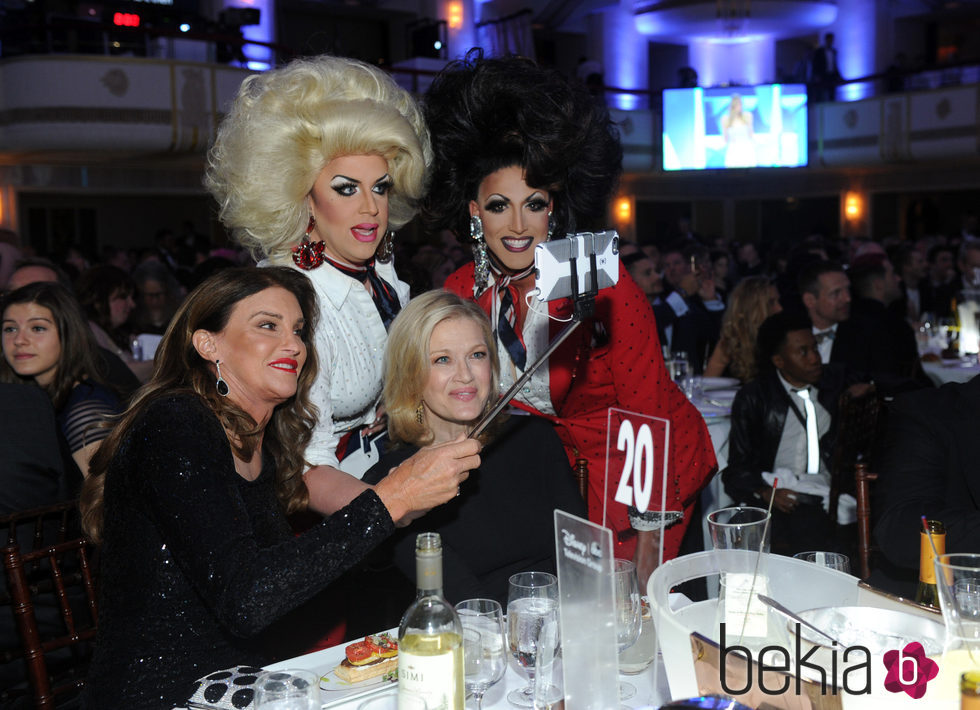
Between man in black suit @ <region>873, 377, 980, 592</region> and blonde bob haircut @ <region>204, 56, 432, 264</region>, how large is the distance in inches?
51.9

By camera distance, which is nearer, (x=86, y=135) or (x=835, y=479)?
(x=835, y=479)

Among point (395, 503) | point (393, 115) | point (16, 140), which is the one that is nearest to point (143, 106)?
point (16, 140)

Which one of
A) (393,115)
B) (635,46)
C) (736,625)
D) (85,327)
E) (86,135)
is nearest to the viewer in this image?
(736,625)

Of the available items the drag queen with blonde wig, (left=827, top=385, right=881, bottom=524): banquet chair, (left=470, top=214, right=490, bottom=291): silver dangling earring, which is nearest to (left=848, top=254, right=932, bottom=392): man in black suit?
(left=827, top=385, right=881, bottom=524): banquet chair

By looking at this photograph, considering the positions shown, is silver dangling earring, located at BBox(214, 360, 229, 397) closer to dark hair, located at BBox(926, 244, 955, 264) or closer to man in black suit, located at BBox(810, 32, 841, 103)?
dark hair, located at BBox(926, 244, 955, 264)

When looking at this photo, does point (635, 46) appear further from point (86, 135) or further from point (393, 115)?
point (393, 115)

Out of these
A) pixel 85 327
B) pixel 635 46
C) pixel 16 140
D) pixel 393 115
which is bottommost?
pixel 85 327

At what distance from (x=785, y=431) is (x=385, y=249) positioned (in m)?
2.07

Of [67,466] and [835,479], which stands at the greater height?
[67,466]

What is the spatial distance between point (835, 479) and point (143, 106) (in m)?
10.5

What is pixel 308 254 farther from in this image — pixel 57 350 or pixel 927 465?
pixel 927 465

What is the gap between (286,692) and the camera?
1.22 meters

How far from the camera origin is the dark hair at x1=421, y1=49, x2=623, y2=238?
2.37 m

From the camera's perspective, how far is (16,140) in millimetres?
11750
